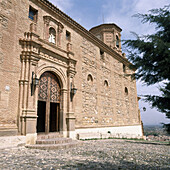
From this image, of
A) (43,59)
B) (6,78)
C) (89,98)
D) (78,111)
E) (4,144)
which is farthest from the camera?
(89,98)

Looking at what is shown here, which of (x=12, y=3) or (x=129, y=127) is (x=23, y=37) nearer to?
(x=12, y=3)

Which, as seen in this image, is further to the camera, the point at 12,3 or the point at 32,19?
the point at 32,19

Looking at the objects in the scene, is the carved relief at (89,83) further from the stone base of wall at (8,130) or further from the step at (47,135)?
the stone base of wall at (8,130)

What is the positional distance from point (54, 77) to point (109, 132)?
21.1ft

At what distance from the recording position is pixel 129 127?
1608 centimetres

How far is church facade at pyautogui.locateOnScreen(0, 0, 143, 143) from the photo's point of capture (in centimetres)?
718

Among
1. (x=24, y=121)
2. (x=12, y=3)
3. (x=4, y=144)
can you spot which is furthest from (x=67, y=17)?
(x=4, y=144)

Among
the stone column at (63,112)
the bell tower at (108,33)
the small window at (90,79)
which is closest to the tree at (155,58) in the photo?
the stone column at (63,112)

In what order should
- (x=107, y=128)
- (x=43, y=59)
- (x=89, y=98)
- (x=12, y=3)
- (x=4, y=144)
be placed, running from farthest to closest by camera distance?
(x=107, y=128) < (x=89, y=98) < (x=43, y=59) < (x=12, y=3) < (x=4, y=144)

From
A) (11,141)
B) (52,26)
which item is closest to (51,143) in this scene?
(11,141)

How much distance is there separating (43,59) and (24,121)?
11.0ft

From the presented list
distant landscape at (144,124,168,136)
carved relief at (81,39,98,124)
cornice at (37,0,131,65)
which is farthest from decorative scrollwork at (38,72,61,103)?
distant landscape at (144,124,168,136)

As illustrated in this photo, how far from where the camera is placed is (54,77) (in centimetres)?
947

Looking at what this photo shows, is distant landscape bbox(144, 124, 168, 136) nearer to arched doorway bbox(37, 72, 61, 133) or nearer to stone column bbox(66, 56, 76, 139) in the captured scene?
stone column bbox(66, 56, 76, 139)
